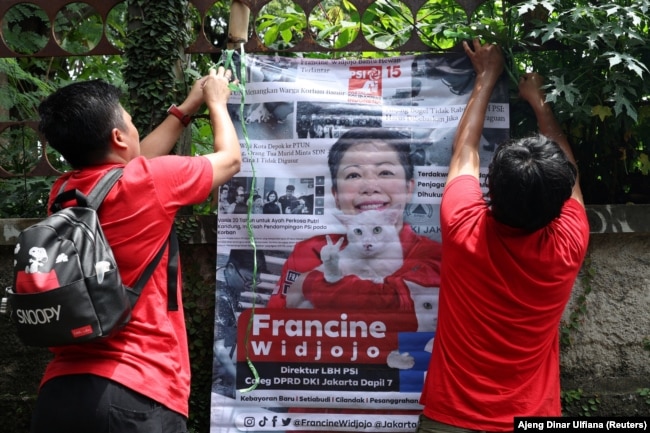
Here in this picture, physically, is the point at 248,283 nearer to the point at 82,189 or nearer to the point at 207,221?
the point at 207,221

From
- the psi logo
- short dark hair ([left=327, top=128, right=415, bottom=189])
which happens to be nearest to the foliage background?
the psi logo

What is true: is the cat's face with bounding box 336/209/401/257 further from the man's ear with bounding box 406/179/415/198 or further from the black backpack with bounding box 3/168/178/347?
the black backpack with bounding box 3/168/178/347

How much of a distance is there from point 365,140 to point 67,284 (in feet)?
5.06

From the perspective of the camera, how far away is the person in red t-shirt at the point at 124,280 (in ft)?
7.84

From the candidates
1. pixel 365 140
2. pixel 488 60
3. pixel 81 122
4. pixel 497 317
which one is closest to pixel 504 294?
pixel 497 317

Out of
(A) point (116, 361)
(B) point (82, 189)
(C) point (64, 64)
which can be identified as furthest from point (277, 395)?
(C) point (64, 64)

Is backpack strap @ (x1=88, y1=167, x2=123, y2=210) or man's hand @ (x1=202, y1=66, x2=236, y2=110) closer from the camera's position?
backpack strap @ (x1=88, y1=167, x2=123, y2=210)

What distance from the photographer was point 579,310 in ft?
11.4

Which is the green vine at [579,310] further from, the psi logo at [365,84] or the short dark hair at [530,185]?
the psi logo at [365,84]

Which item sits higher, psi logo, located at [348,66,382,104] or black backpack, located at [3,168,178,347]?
psi logo, located at [348,66,382,104]

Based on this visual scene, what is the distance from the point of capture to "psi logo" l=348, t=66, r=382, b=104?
3.40 metres

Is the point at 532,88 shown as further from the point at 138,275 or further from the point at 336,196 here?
the point at 138,275

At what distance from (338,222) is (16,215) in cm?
175

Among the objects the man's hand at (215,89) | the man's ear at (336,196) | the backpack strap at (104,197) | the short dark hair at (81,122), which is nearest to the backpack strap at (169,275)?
the backpack strap at (104,197)
